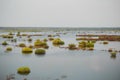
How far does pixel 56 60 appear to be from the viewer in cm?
2912

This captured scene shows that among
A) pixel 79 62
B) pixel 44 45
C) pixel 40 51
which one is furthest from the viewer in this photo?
pixel 44 45

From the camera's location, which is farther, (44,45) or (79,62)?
(44,45)

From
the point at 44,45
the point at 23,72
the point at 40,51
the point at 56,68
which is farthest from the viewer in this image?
the point at 44,45

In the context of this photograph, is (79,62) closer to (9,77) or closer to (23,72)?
(23,72)

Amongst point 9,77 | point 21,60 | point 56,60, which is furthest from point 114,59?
point 9,77

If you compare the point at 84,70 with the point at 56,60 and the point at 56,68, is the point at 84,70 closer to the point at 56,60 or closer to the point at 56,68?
the point at 56,68

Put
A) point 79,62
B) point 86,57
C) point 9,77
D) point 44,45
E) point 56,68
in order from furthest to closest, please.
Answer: point 44,45 → point 86,57 → point 79,62 → point 56,68 → point 9,77

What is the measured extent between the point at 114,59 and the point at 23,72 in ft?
34.0

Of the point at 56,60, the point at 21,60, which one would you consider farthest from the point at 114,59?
the point at 21,60

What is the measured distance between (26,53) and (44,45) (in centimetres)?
928

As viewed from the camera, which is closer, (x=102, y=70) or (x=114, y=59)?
(x=102, y=70)

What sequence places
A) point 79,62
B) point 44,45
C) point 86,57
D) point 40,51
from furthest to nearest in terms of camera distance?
point 44,45 → point 40,51 → point 86,57 → point 79,62

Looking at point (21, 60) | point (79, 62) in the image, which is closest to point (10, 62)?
point (21, 60)

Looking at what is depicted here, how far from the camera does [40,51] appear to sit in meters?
34.4
